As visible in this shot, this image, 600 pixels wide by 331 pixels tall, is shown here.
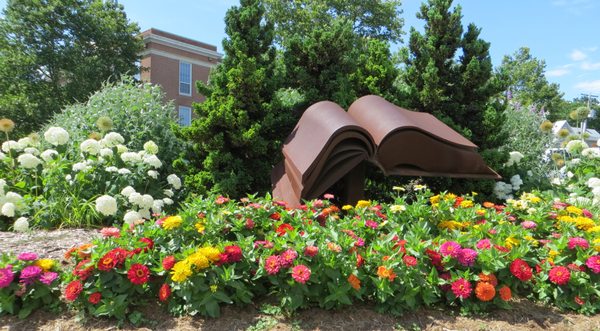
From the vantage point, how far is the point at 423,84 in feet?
21.0

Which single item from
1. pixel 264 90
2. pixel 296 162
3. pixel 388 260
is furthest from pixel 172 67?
pixel 388 260

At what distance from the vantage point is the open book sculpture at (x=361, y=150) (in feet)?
13.4

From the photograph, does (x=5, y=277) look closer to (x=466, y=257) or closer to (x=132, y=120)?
(x=466, y=257)

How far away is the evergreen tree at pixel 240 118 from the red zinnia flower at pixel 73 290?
8.58 ft

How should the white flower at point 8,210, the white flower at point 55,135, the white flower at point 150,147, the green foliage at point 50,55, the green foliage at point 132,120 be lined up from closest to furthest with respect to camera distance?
the white flower at point 8,210, the white flower at point 55,135, the white flower at point 150,147, the green foliage at point 132,120, the green foliage at point 50,55

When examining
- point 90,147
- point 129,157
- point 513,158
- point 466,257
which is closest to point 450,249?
point 466,257

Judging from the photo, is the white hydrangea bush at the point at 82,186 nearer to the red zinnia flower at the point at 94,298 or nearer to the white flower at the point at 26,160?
the white flower at the point at 26,160

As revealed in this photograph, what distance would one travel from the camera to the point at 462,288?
8.07ft

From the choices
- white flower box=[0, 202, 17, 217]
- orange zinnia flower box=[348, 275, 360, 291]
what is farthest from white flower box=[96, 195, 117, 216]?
orange zinnia flower box=[348, 275, 360, 291]

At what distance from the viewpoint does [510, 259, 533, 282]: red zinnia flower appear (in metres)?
2.54

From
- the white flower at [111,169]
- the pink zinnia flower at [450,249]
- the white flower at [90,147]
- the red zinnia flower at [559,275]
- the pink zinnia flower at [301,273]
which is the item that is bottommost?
the red zinnia flower at [559,275]

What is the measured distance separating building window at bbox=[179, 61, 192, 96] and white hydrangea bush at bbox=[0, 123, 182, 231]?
22.2 metres

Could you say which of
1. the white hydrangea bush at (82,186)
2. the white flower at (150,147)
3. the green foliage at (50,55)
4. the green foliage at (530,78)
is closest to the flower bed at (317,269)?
the white hydrangea bush at (82,186)

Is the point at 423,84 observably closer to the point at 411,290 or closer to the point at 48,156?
the point at 411,290
